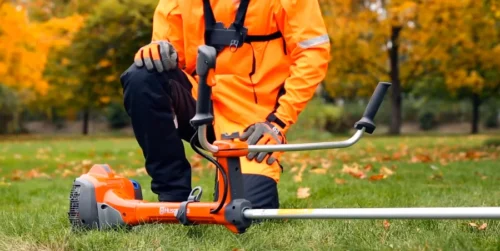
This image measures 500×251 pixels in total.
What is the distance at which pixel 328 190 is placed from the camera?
187 inches

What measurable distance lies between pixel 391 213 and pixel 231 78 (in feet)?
4.93

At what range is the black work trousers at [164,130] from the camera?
120 inches

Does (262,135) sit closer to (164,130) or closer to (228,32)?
(164,130)

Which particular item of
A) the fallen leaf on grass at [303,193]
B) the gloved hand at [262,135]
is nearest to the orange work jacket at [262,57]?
the gloved hand at [262,135]

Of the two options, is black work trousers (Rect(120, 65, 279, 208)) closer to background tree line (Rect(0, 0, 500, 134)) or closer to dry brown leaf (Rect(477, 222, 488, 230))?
dry brown leaf (Rect(477, 222, 488, 230))

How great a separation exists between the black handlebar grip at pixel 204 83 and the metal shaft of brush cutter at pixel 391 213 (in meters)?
0.38

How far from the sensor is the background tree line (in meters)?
18.1

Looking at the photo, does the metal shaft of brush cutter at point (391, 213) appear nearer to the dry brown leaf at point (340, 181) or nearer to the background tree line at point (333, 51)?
the dry brown leaf at point (340, 181)

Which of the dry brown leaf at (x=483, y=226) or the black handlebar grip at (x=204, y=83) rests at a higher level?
the black handlebar grip at (x=204, y=83)

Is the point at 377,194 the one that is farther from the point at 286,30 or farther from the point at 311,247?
the point at 311,247

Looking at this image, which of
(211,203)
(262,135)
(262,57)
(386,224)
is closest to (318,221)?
(386,224)

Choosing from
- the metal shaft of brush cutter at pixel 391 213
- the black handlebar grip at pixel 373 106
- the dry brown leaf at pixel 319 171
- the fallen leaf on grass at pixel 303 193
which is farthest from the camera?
the dry brown leaf at pixel 319 171

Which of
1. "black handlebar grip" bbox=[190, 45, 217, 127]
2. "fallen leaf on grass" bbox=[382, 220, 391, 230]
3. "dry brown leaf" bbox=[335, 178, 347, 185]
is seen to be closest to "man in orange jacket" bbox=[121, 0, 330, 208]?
"fallen leaf on grass" bbox=[382, 220, 391, 230]

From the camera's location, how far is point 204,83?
88.6 inches
